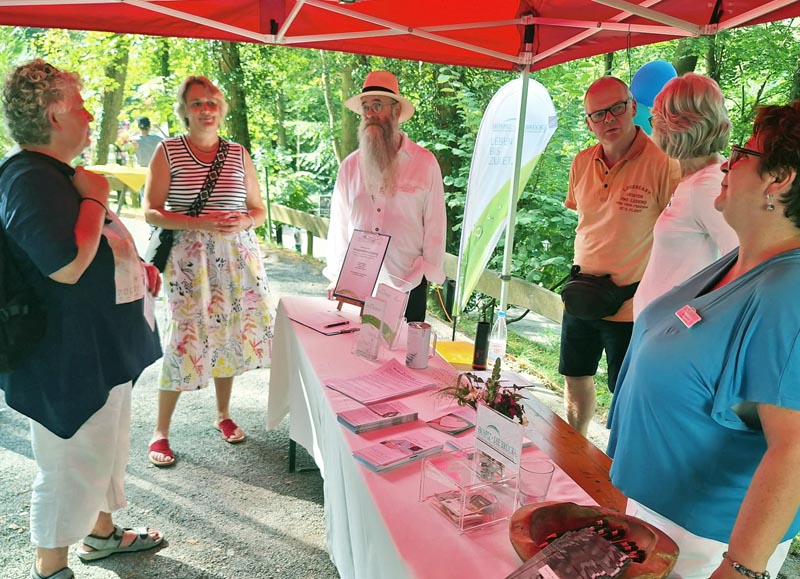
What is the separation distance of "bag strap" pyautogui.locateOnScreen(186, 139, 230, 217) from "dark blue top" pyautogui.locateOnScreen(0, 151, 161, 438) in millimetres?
970

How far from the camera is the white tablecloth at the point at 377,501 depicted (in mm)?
1183

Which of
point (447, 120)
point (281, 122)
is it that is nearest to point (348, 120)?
point (447, 120)

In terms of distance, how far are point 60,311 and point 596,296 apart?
6.64ft

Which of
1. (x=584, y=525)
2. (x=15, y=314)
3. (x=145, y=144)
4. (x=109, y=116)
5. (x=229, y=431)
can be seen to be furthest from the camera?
(x=109, y=116)

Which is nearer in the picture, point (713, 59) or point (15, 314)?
point (15, 314)

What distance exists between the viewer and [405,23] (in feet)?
11.2

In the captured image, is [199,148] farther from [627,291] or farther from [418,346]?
[627,291]

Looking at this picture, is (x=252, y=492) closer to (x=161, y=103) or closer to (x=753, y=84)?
(x=753, y=84)

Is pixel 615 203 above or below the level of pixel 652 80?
below

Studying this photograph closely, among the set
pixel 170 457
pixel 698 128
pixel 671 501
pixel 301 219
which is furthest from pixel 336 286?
pixel 301 219

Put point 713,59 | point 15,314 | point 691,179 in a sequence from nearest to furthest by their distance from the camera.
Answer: point 15,314
point 691,179
point 713,59

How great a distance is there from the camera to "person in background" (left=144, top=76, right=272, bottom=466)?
292 cm

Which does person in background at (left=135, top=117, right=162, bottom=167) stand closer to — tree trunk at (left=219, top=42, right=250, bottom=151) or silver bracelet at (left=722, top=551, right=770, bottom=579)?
tree trunk at (left=219, top=42, right=250, bottom=151)

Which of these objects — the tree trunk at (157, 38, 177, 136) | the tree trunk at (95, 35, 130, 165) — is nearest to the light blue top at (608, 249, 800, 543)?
the tree trunk at (157, 38, 177, 136)
